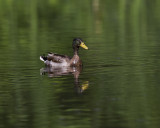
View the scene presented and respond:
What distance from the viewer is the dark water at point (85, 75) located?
14.2 meters

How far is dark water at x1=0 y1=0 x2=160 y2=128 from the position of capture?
1416 centimetres

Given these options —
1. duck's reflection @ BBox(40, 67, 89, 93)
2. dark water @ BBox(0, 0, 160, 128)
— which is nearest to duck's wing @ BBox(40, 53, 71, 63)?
dark water @ BBox(0, 0, 160, 128)

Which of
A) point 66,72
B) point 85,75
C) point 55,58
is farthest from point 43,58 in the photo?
point 85,75

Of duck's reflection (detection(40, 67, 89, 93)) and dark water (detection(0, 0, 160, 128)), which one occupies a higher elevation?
dark water (detection(0, 0, 160, 128))

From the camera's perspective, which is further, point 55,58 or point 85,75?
point 55,58

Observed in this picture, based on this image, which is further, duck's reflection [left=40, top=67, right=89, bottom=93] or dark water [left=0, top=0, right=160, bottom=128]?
duck's reflection [left=40, top=67, right=89, bottom=93]

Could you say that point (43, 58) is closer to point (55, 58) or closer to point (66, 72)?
point (55, 58)

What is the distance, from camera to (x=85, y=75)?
1986 cm

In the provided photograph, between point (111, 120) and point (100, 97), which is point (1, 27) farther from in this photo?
point (111, 120)

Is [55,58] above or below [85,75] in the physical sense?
above

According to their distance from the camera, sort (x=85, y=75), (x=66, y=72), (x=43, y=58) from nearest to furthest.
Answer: (x=85, y=75) < (x=66, y=72) < (x=43, y=58)

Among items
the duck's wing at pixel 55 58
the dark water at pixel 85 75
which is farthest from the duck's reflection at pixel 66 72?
the duck's wing at pixel 55 58

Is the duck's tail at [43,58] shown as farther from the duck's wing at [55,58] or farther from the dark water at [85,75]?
the dark water at [85,75]

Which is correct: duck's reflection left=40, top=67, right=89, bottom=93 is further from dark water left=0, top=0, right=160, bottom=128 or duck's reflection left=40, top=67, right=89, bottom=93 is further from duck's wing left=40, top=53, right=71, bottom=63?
duck's wing left=40, top=53, right=71, bottom=63
